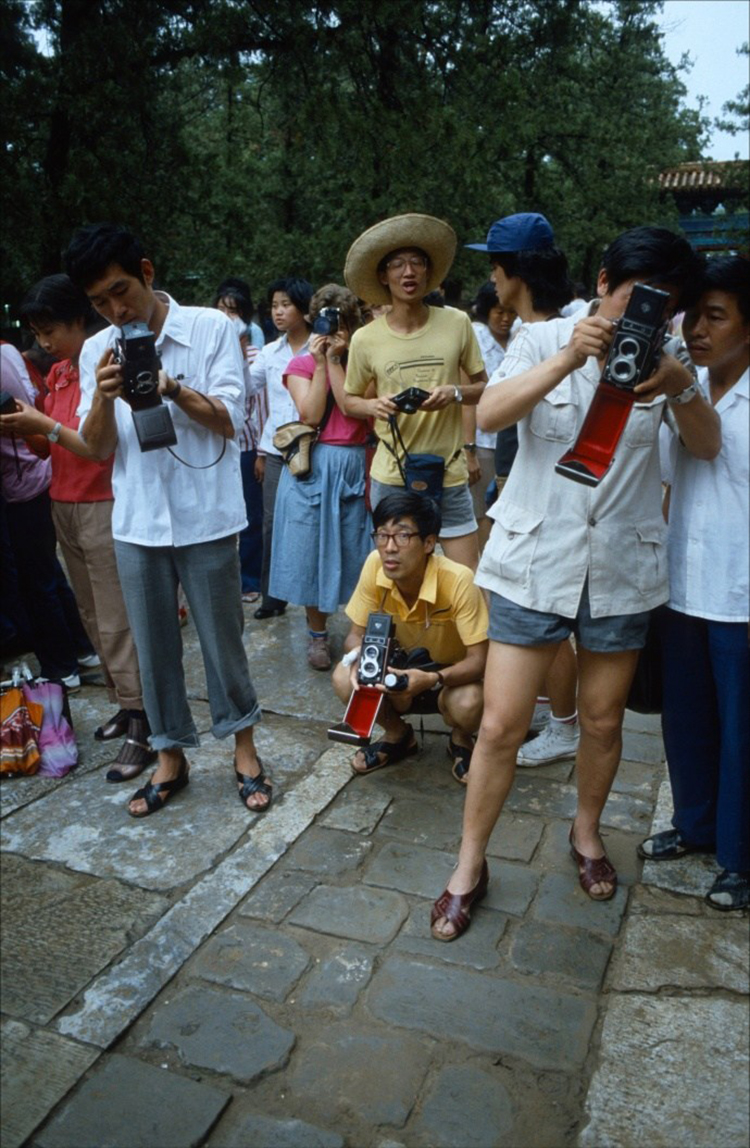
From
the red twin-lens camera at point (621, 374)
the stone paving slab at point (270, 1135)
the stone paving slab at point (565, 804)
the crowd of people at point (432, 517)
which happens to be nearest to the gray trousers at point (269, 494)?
the crowd of people at point (432, 517)

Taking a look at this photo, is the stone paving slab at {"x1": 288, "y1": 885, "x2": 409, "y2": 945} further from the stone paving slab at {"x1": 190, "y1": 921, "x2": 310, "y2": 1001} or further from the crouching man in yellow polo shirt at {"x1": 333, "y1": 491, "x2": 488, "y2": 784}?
the crouching man in yellow polo shirt at {"x1": 333, "y1": 491, "x2": 488, "y2": 784}

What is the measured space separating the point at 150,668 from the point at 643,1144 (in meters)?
2.04

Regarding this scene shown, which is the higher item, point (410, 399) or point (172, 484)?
point (410, 399)

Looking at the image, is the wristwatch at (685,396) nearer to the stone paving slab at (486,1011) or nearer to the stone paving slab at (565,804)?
the stone paving slab at (486,1011)

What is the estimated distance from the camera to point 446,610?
3.40 metres

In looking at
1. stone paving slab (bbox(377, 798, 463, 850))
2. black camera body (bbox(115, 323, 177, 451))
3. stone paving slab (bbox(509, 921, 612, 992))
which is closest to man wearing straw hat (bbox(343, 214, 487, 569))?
stone paving slab (bbox(377, 798, 463, 850))

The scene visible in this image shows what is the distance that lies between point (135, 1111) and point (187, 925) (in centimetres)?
63

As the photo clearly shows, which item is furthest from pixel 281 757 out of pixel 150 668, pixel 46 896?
pixel 46 896

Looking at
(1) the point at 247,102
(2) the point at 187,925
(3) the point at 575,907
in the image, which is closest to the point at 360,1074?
(2) the point at 187,925

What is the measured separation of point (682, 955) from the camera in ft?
8.24

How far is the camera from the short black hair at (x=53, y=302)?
3.53m

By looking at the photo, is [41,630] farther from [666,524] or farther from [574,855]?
[666,524]

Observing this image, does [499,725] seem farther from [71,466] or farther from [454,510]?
[71,466]

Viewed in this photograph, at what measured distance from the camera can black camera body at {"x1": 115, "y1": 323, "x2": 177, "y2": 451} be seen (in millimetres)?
2621
